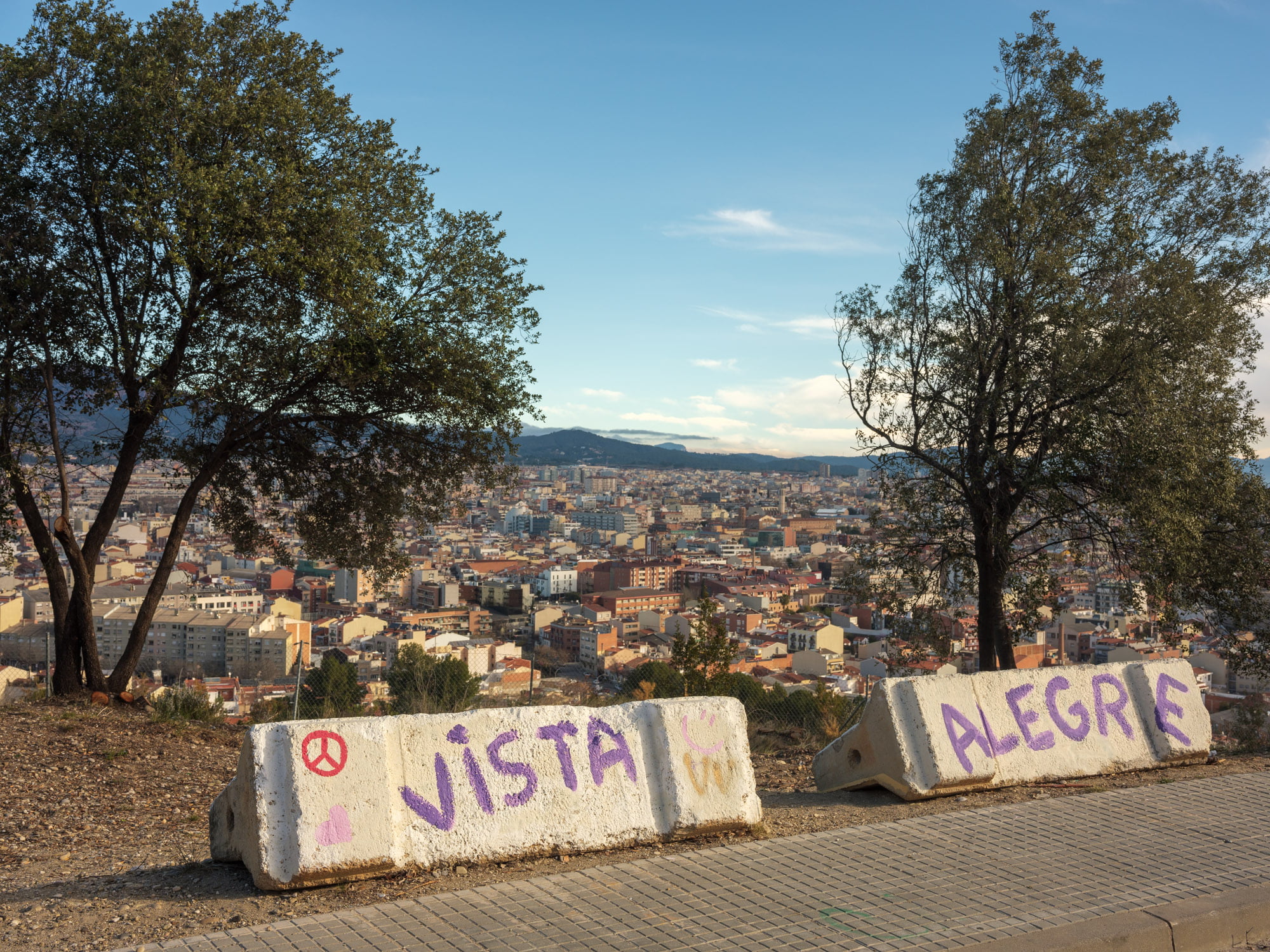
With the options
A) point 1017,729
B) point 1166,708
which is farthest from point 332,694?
point 1166,708

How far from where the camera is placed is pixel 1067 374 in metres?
9.24

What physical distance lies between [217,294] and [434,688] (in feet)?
14.7

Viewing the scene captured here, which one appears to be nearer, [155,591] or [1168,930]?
[1168,930]

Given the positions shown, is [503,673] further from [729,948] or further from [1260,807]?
[729,948]

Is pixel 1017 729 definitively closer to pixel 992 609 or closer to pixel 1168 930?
pixel 1168 930

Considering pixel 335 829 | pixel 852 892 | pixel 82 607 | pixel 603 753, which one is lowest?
pixel 852 892

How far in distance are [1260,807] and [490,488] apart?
21.9 ft

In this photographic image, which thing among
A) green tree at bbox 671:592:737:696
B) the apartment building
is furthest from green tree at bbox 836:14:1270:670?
the apartment building

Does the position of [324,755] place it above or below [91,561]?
below

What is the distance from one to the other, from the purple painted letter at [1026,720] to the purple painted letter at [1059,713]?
0.36 ft

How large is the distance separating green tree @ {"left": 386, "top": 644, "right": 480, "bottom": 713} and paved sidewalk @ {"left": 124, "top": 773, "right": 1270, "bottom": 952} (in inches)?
153

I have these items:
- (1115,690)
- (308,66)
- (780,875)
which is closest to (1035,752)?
(1115,690)

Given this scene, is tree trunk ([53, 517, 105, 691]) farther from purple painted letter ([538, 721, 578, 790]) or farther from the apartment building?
the apartment building

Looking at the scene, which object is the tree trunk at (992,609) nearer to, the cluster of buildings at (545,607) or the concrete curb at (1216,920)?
the cluster of buildings at (545,607)
